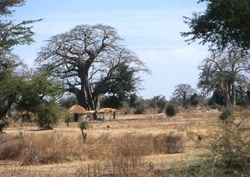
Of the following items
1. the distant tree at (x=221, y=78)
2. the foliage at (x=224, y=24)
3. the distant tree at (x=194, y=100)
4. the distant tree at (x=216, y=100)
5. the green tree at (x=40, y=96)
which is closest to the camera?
the foliage at (x=224, y=24)

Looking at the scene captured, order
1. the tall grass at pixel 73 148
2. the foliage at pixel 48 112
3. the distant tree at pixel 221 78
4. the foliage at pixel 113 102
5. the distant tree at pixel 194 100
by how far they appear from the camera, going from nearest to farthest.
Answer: the tall grass at pixel 73 148 → the foliage at pixel 48 112 → the distant tree at pixel 221 78 → the foliage at pixel 113 102 → the distant tree at pixel 194 100

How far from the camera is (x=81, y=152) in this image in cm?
2412

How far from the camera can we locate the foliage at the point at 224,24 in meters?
17.2

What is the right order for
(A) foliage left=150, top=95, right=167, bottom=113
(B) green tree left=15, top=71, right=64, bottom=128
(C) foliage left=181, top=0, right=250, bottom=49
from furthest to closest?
(A) foliage left=150, top=95, right=167, bottom=113, (B) green tree left=15, top=71, right=64, bottom=128, (C) foliage left=181, top=0, right=250, bottom=49

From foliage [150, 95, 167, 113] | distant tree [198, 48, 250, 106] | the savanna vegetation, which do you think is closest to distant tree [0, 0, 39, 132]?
the savanna vegetation

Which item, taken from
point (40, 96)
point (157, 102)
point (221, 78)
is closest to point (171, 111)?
point (221, 78)

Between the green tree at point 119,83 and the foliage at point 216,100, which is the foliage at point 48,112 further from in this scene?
the foliage at point 216,100

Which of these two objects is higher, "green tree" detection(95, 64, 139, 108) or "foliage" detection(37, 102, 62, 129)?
"green tree" detection(95, 64, 139, 108)

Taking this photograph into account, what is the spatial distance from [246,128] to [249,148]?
94 centimetres

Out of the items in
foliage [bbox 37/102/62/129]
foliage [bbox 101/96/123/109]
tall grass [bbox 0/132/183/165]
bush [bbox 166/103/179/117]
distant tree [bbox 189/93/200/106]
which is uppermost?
distant tree [bbox 189/93/200/106]

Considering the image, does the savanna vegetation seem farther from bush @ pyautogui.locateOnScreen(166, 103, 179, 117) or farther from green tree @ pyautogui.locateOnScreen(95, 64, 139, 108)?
green tree @ pyautogui.locateOnScreen(95, 64, 139, 108)

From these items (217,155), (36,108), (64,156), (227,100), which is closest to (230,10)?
(217,155)

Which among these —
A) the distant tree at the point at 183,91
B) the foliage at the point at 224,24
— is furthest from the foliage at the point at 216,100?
the foliage at the point at 224,24

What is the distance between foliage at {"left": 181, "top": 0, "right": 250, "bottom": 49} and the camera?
17.2 meters
